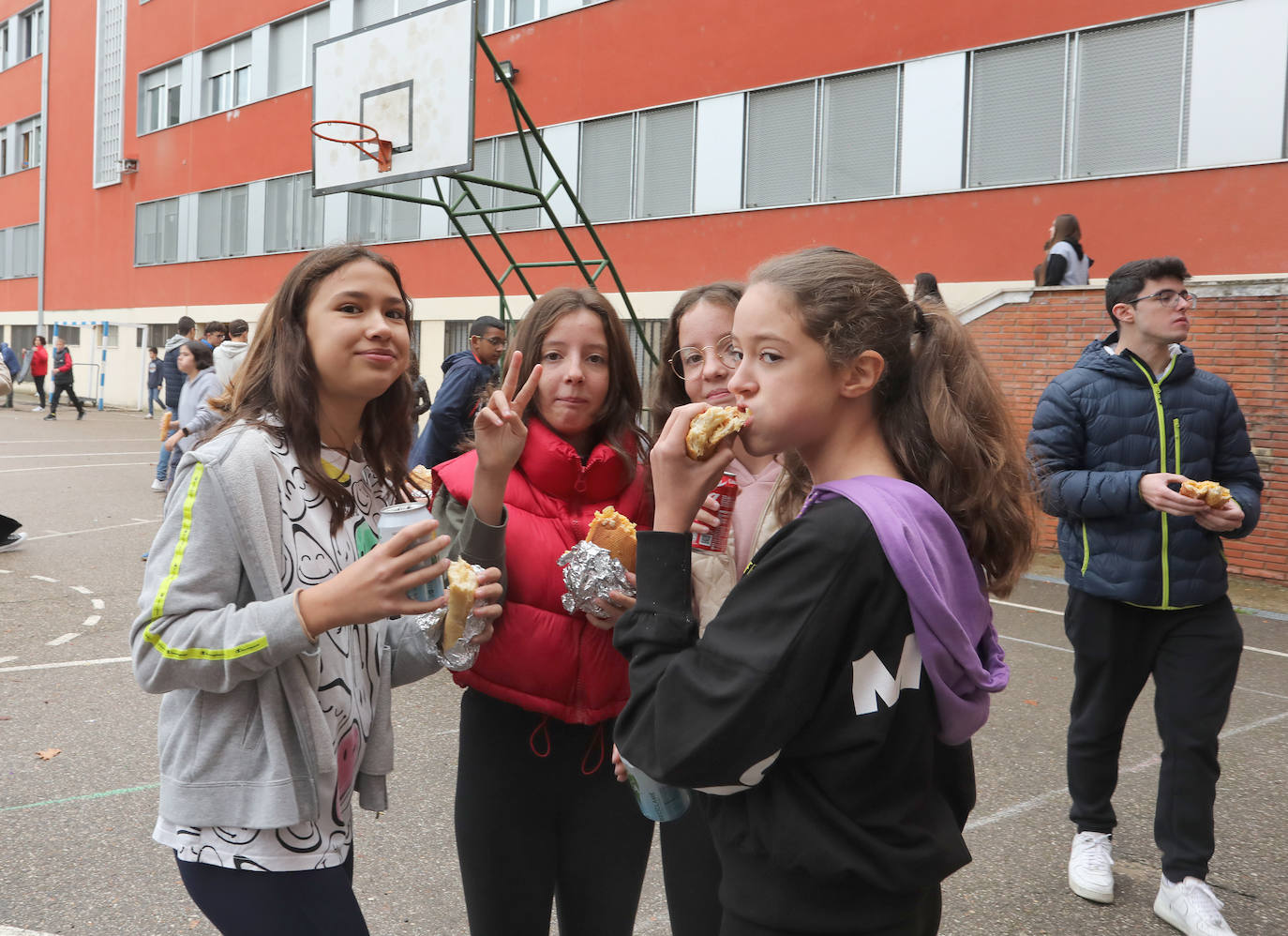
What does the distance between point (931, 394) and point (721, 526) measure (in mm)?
724

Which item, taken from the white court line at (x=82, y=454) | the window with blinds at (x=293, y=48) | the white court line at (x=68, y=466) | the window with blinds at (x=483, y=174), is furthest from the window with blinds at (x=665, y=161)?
the window with blinds at (x=293, y=48)

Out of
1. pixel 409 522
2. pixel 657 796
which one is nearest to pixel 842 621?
pixel 657 796

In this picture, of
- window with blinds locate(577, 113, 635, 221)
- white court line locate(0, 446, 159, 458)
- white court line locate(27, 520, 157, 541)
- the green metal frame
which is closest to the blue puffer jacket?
the green metal frame

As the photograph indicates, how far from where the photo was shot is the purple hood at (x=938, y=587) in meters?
1.60

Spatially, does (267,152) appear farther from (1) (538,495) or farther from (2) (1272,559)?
(1) (538,495)

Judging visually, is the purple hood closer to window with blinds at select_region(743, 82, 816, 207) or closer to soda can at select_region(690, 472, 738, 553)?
soda can at select_region(690, 472, 738, 553)

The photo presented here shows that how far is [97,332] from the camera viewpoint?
1331 inches

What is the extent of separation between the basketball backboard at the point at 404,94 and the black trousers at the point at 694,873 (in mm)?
9420

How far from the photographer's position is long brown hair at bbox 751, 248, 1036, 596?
177 cm

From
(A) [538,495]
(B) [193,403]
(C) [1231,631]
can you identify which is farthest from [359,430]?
(B) [193,403]

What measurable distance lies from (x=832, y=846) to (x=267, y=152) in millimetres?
28064

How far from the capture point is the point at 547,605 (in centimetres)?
261

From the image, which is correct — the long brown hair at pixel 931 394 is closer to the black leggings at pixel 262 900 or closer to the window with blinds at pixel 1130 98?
the black leggings at pixel 262 900

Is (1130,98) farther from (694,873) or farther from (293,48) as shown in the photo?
(293,48)
